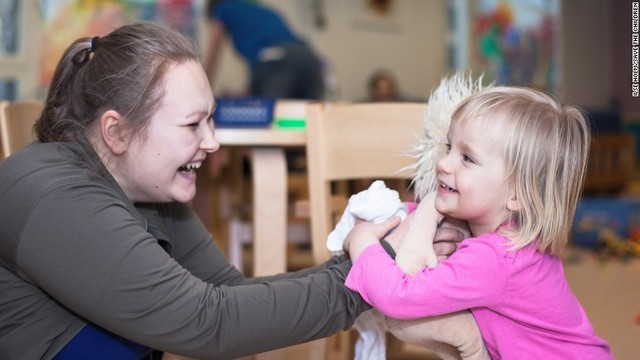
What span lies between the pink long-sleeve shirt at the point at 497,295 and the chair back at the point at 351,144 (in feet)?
1.38

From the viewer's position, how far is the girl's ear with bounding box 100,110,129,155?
983 millimetres

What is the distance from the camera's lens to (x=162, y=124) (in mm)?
993

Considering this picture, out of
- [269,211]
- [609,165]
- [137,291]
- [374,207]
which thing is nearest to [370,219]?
[374,207]

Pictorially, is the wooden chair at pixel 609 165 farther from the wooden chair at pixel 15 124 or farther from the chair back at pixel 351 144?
the wooden chair at pixel 15 124

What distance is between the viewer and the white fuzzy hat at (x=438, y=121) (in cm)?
113

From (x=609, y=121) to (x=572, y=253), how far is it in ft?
12.1

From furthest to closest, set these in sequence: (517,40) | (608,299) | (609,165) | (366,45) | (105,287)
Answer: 1. (517,40)
2. (609,165)
3. (366,45)
4. (608,299)
5. (105,287)

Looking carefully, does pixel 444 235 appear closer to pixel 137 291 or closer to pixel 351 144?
pixel 351 144

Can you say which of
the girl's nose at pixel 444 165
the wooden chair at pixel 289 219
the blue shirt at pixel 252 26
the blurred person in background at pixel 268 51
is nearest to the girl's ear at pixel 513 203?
the girl's nose at pixel 444 165

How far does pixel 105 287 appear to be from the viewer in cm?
85

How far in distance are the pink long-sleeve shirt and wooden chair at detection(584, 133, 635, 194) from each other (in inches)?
→ 215

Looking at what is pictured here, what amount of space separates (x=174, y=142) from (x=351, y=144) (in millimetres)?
476

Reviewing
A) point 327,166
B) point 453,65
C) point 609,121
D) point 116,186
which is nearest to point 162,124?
point 116,186

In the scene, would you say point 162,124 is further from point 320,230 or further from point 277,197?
point 277,197
